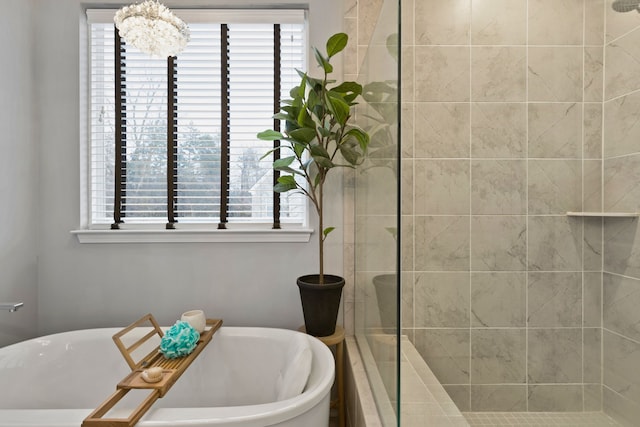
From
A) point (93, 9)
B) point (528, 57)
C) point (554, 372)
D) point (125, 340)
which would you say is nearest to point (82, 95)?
point (93, 9)

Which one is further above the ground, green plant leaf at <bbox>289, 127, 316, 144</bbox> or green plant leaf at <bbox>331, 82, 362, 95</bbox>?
green plant leaf at <bbox>331, 82, 362, 95</bbox>

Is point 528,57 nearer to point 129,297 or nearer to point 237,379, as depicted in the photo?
point 237,379

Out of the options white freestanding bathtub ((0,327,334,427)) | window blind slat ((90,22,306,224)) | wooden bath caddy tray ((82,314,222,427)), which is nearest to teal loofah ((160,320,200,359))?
wooden bath caddy tray ((82,314,222,427))

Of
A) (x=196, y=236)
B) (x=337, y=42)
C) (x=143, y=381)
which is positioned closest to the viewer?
(x=143, y=381)

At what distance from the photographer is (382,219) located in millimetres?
1104

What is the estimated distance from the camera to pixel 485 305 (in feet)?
5.76

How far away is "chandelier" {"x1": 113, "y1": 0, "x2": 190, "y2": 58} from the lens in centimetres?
140

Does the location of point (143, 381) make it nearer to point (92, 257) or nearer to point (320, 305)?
point (320, 305)

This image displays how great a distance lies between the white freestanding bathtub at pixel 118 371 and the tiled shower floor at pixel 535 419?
941 mm

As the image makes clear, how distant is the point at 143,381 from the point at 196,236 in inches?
33.1

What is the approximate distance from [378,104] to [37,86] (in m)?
1.90

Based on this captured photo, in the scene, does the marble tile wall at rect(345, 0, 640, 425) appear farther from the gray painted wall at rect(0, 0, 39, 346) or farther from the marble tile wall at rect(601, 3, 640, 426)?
the gray painted wall at rect(0, 0, 39, 346)

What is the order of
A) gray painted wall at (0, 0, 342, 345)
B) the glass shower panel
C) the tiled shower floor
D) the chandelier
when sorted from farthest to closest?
1. gray painted wall at (0, 0, 342, 345)
2. the tiled shower floor
3. the chandelier
4. the glass shower panel

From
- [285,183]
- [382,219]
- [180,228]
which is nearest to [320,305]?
[285,183]
